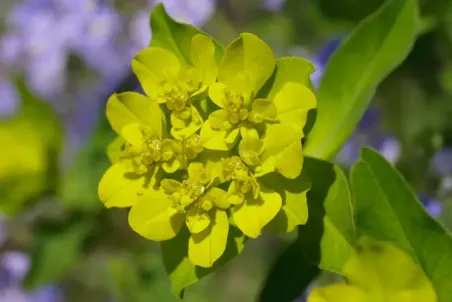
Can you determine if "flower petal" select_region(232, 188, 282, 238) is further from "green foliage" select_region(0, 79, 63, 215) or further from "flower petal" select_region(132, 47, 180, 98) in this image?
"green foliage" select_region(0, 79, 63, 215)

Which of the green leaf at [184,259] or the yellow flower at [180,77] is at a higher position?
the yellow flower at [180,77]

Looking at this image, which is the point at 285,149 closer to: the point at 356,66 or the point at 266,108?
the point at 266,108

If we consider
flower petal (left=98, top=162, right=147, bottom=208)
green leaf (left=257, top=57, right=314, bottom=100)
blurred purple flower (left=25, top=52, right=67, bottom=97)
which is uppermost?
green leaf (left=257, top=57, right=314, bottom=100)

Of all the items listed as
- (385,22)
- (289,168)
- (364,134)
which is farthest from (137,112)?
(364,134)

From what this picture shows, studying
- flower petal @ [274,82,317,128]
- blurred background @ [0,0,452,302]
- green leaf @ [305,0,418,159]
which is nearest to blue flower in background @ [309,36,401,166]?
blurred background @ [0,0,452,302]

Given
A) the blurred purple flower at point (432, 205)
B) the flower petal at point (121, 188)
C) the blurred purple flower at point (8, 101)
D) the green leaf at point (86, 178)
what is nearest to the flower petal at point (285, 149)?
the flower petal at point (121, 188)

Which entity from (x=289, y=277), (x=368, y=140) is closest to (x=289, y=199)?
(x=289, y=277)

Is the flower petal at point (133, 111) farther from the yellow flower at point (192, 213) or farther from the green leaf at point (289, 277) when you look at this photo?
the green leaf at point (289, 277)
